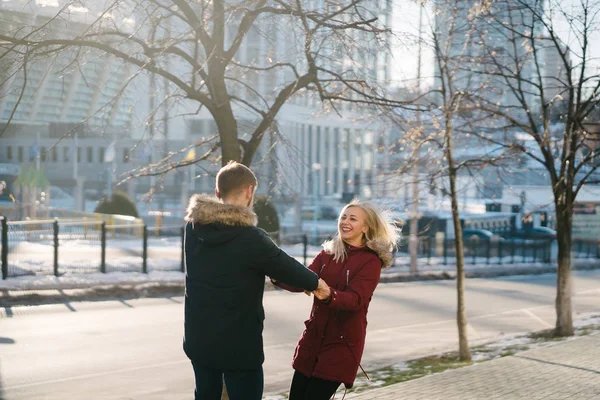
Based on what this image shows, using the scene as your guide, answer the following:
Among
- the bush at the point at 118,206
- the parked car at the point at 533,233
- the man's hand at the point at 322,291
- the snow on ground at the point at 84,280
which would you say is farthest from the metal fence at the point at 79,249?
the parked car at the point at 533,233

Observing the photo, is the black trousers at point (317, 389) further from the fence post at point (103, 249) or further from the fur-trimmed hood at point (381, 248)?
the fence post at point (103, 249)

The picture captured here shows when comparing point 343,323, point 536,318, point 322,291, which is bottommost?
point 536,318

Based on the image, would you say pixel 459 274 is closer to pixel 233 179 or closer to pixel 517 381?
pixel 517 381

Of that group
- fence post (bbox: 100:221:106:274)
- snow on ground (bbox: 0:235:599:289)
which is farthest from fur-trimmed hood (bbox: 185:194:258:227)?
fence post (bbox: 100:221:106:274)

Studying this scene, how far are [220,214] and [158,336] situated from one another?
881 centimetres

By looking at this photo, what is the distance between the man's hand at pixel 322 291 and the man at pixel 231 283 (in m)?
0.06

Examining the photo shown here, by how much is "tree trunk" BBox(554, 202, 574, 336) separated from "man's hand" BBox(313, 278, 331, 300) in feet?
31.4

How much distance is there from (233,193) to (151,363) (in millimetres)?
6587

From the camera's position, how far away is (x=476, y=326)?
15109 millimetres

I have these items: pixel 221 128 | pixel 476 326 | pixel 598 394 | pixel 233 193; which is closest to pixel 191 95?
pixel 221 128

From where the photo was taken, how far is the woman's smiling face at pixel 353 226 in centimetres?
459

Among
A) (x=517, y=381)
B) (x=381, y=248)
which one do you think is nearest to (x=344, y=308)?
Result: (x=381, y=248)

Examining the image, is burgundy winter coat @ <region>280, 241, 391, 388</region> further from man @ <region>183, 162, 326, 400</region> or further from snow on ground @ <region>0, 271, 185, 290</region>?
snow on ground @ <region>0, 271, 185, 290</region>

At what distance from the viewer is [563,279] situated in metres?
13.4
